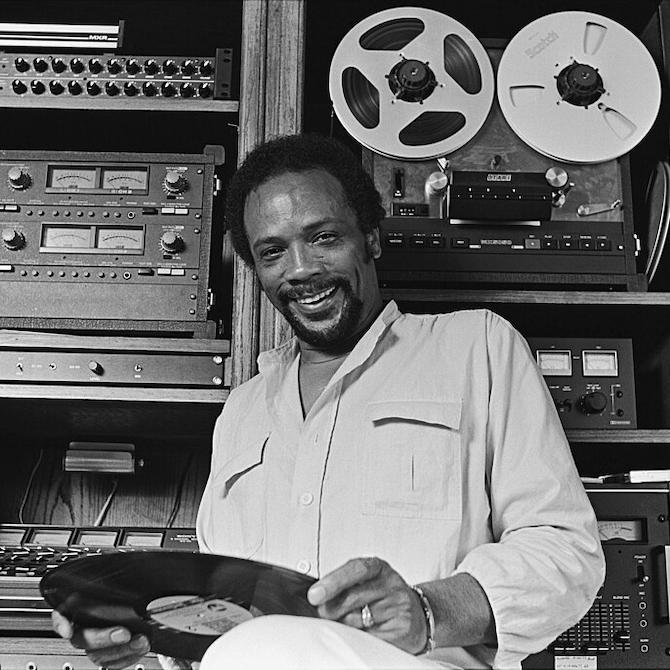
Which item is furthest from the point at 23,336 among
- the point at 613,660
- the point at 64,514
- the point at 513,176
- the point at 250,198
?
the point at 613,660

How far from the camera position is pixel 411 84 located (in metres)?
1.98

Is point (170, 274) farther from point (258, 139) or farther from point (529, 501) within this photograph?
point (529, 501)

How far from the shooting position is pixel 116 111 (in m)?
2.02

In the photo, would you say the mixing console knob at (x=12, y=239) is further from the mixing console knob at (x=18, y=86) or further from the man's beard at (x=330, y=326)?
the man's beard at (x=330, y=326)

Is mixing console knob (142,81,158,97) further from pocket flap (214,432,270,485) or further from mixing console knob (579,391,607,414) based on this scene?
mixing console knob (579,391,607,414)

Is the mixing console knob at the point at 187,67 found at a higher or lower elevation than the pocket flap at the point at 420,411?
higher

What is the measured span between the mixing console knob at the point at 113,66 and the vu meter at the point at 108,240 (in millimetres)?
172

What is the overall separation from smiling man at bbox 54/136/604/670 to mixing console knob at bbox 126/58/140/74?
348mm

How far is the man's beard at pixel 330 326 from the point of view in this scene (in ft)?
5.63

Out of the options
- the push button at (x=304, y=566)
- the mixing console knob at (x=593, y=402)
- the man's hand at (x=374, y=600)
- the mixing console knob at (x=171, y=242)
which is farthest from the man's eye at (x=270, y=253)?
the man's hand at (x=374, y=600)

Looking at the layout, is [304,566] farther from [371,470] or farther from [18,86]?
[18,86]

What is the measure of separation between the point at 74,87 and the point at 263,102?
1.28ft

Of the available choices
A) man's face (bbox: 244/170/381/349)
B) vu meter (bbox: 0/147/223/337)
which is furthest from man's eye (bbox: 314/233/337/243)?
vu meter (bbox: 0/147/223/337)

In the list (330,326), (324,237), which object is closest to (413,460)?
(330,326)
